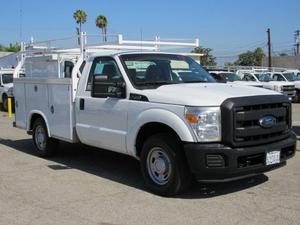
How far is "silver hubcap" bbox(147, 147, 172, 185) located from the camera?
6.39m

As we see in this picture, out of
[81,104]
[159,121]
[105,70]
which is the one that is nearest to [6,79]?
[81,104]

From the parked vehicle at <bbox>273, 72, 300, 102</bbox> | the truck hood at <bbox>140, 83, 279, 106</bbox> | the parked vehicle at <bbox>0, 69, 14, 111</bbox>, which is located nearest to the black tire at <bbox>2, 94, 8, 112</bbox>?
the parked vehicle at <bbox>0, 69, 14, 111</bbox>

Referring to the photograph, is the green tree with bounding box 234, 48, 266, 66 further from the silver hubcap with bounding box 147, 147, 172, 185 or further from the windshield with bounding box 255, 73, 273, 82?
the silver hubcap with bounding box 147, 147, 172, 185

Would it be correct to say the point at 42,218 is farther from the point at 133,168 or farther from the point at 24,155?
the point at 24,155

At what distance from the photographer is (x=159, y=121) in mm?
6301

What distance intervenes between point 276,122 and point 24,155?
5.49 m

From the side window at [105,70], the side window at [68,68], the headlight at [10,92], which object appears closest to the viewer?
the side window at [105,70]

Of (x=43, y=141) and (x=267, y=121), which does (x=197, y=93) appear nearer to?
(x=267, y=121)

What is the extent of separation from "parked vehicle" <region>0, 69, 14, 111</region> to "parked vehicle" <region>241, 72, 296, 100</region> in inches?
476

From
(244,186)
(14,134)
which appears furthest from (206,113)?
(14,134)

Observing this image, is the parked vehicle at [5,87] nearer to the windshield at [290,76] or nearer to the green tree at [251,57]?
the windshield at [290,76]

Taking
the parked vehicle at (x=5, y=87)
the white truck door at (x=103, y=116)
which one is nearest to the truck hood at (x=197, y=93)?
the white truck door at (x=103, y=116)

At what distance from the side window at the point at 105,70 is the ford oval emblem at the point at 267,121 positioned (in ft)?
7.15

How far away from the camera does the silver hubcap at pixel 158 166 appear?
21.0 feet
